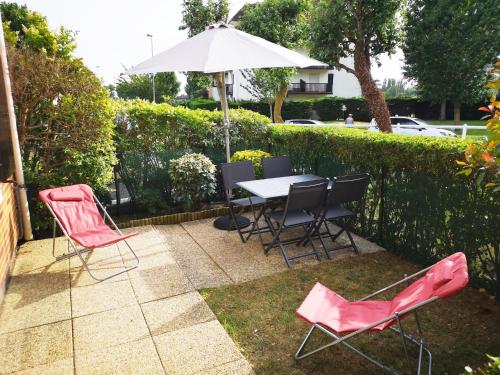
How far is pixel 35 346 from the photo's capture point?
3.44 m

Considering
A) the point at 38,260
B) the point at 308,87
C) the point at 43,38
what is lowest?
the point at 38,260

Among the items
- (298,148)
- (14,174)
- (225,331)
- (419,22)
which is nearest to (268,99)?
(419,22)

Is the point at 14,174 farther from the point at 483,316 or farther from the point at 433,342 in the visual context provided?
the point at 483,316

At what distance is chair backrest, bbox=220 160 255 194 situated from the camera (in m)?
6.31

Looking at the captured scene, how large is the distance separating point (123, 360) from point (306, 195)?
2.80 meters

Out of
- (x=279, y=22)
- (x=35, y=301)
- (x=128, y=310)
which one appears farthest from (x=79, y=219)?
(x=279, y=22)

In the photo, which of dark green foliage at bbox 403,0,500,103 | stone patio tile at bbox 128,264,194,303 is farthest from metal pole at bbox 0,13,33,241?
dark green foliage at bbox 403,0,500,103

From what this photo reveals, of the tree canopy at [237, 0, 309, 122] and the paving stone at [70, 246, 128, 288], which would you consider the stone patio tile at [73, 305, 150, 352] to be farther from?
the tree canopy at [237, 0, 309, 122]

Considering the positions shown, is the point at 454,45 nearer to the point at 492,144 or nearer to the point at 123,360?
the point at 492,144

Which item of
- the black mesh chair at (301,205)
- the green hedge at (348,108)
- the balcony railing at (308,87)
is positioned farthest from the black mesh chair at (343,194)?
the balcony railing at (308,87)

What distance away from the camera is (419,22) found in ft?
107

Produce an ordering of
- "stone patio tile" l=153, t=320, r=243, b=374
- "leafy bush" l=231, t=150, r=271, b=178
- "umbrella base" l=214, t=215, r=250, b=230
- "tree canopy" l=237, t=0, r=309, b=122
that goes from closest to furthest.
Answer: "stone patio tile" l=153, t=320, r=243, b=374 < "umbrella base" l=214, t=215, r=250, b=230 < "leafy bush" l=231, t=150, r=271, b=178 < "tree canopy" l=237, t=0, r=309, b=122

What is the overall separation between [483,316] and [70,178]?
5.95m

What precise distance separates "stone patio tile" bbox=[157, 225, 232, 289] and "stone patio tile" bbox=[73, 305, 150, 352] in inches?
34.7
